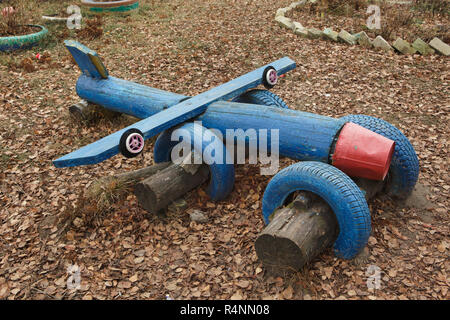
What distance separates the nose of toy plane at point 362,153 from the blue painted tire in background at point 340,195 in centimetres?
41

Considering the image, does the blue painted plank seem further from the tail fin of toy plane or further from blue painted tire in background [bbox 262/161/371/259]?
the tail fin of toy plane

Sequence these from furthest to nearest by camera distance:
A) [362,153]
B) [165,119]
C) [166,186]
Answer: [165,119] < [166,186] < [362,153]

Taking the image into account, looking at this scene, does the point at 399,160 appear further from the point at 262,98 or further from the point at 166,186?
the point at 166,186

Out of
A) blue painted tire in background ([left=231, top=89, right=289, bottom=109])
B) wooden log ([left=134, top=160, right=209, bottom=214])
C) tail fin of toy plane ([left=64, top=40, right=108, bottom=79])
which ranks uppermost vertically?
tail fin of toy plane ([left=64, top=40, right=108, bottom=79])

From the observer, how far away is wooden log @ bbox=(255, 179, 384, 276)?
3.22 m

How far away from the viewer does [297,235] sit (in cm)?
321

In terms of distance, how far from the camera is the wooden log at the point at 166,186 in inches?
161

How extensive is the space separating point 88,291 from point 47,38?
7.98 metres

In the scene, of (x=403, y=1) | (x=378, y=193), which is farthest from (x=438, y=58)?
(x=378, y=193)

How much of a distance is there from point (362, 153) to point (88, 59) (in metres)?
4.14

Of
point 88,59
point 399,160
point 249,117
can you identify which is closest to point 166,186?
point 249,117

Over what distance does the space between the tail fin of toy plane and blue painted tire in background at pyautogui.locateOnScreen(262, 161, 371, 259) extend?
11.5 ft

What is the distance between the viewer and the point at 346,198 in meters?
3.27

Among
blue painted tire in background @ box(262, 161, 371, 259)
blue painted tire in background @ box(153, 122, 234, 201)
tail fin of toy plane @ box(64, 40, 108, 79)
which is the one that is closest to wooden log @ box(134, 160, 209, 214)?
blue painted tire in background @ box(153, 122, 234, 201)
